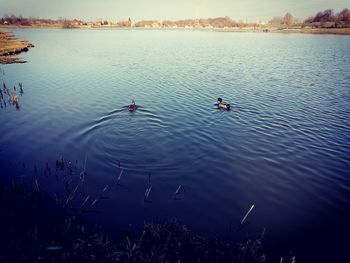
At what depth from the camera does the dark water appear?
38.1 ft

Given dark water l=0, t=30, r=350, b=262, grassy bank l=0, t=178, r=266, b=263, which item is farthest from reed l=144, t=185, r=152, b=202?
grassy bank l=0, t=178, r=266, b=263

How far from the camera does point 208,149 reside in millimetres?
17672

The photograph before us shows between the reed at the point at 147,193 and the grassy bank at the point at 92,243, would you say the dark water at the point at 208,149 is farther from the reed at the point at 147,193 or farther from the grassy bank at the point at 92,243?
→ the grassy bank at the point at 92,243

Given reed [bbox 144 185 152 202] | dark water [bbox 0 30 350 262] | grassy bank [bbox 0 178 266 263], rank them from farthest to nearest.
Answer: reed [bbox 144 185 152 202]
dark water [bbox 0 30 350 262]
grassy bank [bbox 0 178 266 263]

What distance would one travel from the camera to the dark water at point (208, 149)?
11.6 metres

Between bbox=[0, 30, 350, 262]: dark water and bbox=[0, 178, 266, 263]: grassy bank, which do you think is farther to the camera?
bbox=[0, 30, 350, 262]: dark water

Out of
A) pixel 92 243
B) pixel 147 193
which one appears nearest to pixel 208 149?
pixel 147 193

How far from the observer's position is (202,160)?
1628 centimetres

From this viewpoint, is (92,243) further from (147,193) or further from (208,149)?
(208,149)

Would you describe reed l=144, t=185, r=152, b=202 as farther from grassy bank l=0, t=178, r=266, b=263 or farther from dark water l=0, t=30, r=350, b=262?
grassy bank l=0, t=178, r=266, b=263

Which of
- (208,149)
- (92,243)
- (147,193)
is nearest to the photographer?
(92,243)

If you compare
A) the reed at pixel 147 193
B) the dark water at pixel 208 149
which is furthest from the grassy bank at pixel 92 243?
the reed at pixel 147 193

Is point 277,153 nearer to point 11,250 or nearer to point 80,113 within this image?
point 11,250

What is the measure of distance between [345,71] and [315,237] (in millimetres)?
40378
